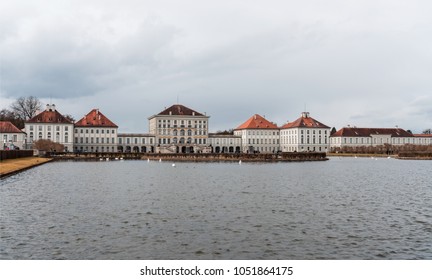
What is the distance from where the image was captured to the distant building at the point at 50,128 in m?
94.9

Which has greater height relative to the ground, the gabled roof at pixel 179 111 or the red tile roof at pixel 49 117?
the gabled roof at pixel 179 111

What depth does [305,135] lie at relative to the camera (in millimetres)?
112375

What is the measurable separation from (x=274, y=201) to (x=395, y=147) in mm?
104851

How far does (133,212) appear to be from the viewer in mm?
17812

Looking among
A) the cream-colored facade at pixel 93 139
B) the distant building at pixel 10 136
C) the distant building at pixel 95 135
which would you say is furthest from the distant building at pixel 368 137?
the distant building at pixel 10 136

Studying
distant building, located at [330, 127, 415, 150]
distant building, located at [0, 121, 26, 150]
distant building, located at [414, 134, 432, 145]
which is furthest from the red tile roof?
distant building, located at [414, 134, 432, 145]

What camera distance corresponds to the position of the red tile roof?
95650mm

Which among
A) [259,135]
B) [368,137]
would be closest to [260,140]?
[259,135]

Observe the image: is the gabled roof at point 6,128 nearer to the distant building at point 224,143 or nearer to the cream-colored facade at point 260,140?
the distant building at point 224,143

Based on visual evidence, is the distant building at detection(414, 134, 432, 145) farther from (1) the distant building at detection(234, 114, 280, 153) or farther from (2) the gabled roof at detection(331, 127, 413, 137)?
(1) the distant building at detection(234, 114, 280, 153)

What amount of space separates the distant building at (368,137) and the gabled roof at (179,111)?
40074 millimetres

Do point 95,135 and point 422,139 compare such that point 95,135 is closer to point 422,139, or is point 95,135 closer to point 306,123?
point 306,123

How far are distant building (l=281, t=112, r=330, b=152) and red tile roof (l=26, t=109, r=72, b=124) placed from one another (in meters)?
52.9
